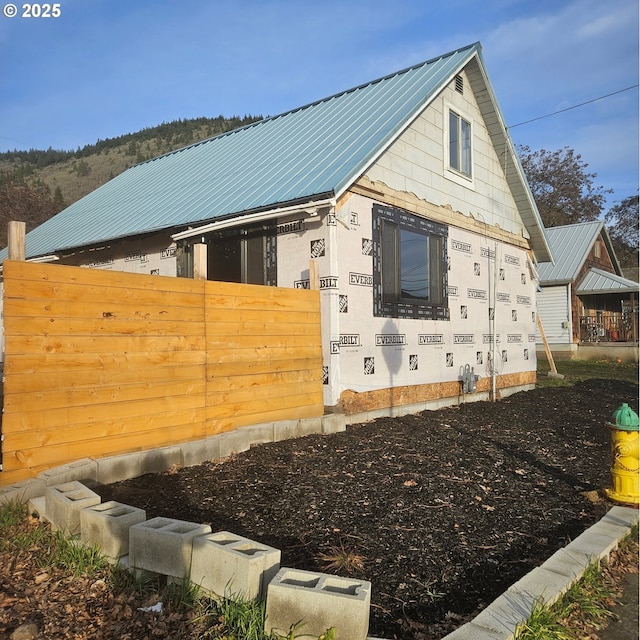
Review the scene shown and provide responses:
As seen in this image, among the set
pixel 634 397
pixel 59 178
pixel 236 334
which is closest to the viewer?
pixel 236 334

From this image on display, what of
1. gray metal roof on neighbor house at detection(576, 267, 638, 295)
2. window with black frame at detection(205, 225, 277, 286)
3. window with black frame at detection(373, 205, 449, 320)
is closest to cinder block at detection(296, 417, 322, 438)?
window with black frame at detection(373, 205, 449, 320)

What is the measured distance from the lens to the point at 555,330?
28.2m

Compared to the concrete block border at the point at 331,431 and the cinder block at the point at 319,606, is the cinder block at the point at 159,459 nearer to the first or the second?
the concrete block border at the point at 331,431

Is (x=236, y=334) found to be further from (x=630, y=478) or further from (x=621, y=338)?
(x=621, y=338)

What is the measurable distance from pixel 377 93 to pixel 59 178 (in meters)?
80.9

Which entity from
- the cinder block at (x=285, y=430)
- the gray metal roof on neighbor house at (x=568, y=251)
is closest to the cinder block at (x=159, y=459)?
the cinder block at (x=285, y=430)

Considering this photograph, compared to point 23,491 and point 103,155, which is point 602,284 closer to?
point 23,491

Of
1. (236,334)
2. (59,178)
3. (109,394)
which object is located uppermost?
(59,178)

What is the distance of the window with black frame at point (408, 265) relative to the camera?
32.3 feet

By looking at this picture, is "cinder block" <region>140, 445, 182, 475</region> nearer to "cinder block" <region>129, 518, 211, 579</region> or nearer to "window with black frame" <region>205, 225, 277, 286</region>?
"cinder block" <region>129, 518, 211, 579</region>

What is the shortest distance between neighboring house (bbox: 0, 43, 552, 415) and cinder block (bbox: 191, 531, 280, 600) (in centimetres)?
419

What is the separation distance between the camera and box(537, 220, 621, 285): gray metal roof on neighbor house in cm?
2777

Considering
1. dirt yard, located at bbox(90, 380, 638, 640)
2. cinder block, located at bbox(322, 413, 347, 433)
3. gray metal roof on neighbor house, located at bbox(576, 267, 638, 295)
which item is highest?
gray metal roof on neighbor house, located at bbox(576, 267, 638, 295)

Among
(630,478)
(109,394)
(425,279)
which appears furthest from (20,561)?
(425,279)
